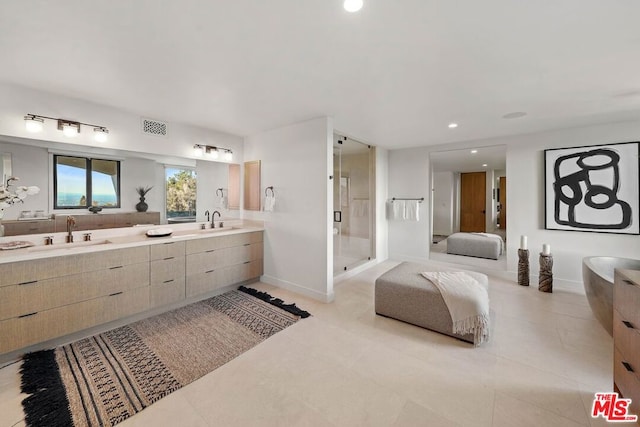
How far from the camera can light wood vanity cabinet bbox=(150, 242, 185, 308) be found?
8.82 feet

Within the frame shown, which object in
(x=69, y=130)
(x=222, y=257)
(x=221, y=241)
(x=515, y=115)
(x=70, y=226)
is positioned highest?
(x=515, y=115)

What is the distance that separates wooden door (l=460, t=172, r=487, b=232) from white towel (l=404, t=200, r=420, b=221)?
223 cm

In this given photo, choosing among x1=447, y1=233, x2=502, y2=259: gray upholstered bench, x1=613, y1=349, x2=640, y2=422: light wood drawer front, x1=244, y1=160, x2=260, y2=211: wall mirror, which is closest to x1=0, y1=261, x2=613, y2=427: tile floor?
x1=613, y1=349, x2=640, y2=422: light wood drawer front

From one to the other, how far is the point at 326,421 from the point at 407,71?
2.56 metres

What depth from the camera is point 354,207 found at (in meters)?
4.91

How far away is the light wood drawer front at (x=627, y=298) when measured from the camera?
1.33m

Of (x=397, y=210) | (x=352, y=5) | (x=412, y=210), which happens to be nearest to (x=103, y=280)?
(x=352, y=5)

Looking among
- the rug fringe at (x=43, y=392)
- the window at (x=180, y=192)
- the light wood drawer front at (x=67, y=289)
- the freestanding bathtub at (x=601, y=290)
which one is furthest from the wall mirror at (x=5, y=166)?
the freestanding bathtub at (x=601, y=290)

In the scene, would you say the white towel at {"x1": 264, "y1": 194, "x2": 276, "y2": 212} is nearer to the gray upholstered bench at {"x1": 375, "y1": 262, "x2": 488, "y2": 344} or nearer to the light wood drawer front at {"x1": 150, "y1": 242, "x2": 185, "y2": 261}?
the light wood drawer front at {"x1": 150, "y1": 242, "x2": 185, "y2": 261}

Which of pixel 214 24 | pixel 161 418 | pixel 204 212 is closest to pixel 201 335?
pixel 161 418

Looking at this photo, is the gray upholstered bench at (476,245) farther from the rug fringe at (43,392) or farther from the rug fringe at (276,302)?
the rug fringe at (43,392)

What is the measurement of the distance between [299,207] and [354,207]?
1783 mm

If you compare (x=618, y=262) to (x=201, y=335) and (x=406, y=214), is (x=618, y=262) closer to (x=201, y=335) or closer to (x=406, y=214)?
(x=406, y=214)

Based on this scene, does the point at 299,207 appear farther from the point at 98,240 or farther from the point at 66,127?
the point at 66,127
